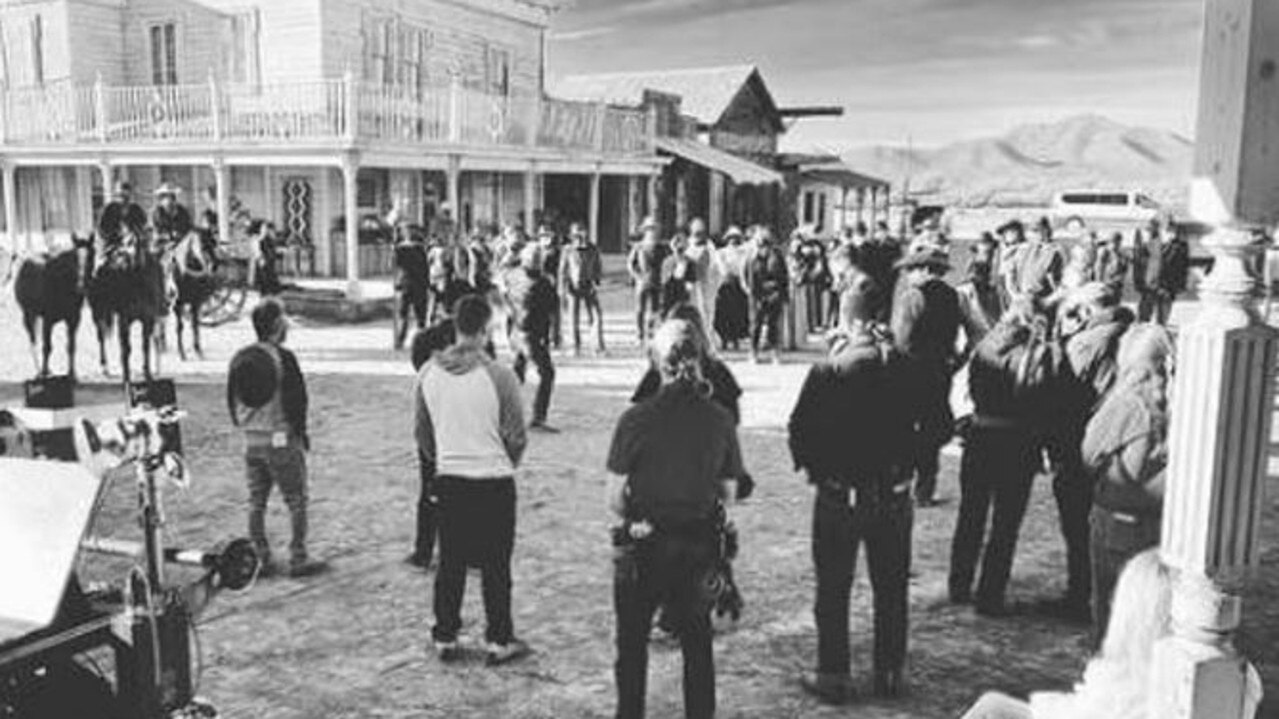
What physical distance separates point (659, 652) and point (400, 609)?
1.49 m

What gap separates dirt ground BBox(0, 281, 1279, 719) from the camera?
5086 millimetres

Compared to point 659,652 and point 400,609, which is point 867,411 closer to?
point 659,652

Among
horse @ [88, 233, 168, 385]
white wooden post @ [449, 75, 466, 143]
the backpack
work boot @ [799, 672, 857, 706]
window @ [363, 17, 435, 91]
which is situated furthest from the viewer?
window @ [363, 17, 435, 91]

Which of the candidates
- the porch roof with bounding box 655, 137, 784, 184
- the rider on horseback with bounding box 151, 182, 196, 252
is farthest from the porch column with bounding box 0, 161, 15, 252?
the porch roof with bounding box 655, 137, 784, 184

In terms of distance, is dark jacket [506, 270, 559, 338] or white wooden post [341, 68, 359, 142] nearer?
dark jacket [506, 270, 559, 338]

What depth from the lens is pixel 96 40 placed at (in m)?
24.2

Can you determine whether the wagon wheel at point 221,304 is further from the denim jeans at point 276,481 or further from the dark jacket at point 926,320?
the dark jacket at point 926,320

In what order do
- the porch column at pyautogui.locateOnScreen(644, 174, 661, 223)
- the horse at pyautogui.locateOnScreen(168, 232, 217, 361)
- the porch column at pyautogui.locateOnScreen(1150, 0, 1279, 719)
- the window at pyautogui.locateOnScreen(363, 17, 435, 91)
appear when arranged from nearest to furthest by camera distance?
the porch column at pyautogui.locateOnScreen(1150, 0, 1279, 719), the horse at pyautogui.locateOnScreen(168, 232, 217, 361), the window at pyautogui.locateOnScreen(363, 17, 435, 91), the porch column at pyautogui.locateOnScreen(644, 174, 661, 223)

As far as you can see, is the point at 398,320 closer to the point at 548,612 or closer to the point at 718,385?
the point at 548,612

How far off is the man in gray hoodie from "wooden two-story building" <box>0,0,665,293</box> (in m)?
13.7

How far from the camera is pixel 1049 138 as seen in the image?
477 ft

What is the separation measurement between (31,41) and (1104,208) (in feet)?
116

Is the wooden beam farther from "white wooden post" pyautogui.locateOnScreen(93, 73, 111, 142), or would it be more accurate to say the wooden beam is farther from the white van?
the white van

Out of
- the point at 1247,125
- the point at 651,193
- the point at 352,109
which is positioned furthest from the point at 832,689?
the point at 651,193
